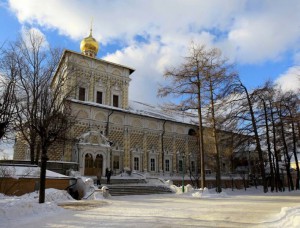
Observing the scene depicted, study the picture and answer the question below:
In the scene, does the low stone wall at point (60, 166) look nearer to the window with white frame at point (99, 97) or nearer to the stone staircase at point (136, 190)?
the stone staircase at point (136, 190)

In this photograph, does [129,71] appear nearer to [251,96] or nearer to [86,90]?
[86,90]

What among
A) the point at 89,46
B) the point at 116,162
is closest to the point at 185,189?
the point at 116,162

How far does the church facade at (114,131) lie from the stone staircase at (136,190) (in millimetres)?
6034

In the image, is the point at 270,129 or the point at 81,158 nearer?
the point at 270,129

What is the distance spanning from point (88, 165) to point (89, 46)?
14.4 m

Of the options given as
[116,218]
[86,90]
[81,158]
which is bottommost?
[116,218]

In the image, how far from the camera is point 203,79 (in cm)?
1936

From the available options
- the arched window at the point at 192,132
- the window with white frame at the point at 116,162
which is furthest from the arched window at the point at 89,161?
the arched window at the point at 192,132

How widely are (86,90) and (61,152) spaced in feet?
27.4

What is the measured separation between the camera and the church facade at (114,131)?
27.0m

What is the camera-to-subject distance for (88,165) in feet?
87.7

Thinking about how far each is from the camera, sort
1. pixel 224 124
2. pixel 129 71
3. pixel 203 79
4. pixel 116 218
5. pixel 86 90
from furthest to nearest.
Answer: pixel 129 71, pixel 86 90, pixel 224 124, pixel 203 79, pixel 116 218

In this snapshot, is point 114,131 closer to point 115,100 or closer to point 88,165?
point 115,100

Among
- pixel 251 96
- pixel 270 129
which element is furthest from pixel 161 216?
pixel 270 129
